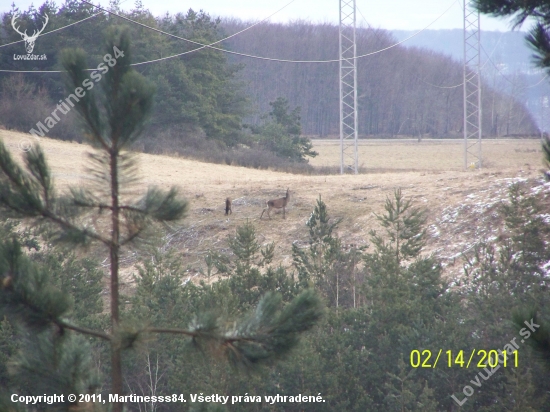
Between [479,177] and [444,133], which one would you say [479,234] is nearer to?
[479,177]

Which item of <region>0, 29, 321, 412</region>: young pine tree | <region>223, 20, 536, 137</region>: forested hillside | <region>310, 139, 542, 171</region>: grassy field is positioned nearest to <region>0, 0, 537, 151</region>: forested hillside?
<region>223, 20, 536, 137</region>: forested hillside

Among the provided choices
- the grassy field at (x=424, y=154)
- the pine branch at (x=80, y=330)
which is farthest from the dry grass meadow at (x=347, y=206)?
the grassy field at (x=424, y=154)

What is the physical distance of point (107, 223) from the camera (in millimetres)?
3686

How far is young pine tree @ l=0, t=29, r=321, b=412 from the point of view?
333 centimetres

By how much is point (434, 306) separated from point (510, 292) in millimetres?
1118

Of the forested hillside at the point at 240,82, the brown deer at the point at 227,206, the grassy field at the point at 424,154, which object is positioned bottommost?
the brown deer at the point at 227,206

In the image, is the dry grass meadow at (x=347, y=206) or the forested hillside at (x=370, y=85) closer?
the dry grass meadow at (x=347, y=206)

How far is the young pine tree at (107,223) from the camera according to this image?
333 centimetres

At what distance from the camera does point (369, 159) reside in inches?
2024
